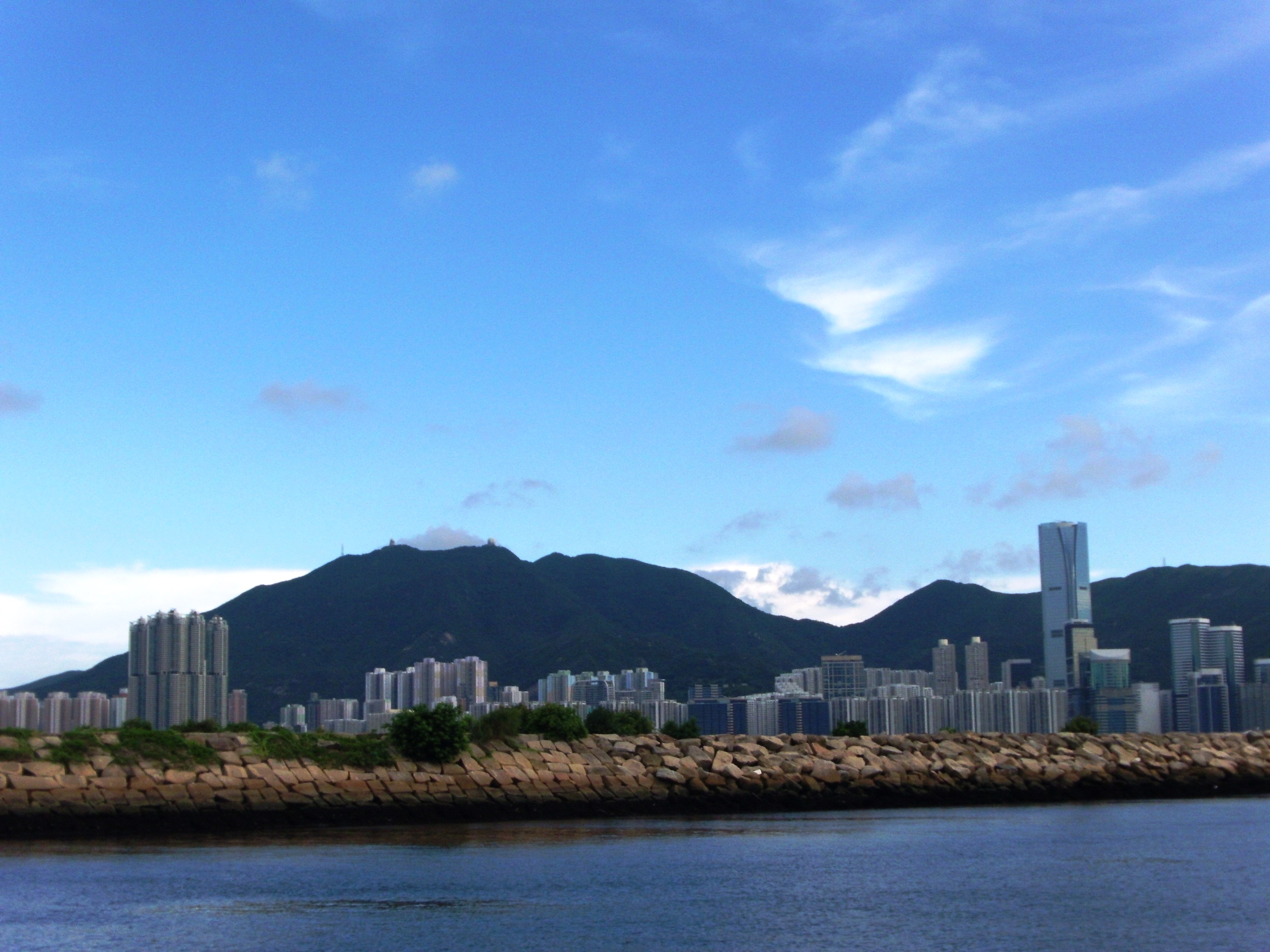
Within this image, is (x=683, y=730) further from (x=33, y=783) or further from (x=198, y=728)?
(x=33, y=783)

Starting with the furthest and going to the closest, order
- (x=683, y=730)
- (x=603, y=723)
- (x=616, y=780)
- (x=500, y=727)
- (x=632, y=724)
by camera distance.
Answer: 1. (x=683, y=730)
2. (x=632, y=724)
3. (x=603, y=723)
4. (x=500, y=727)
5. (x=616, y=780)

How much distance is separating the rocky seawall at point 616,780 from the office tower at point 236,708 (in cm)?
15023

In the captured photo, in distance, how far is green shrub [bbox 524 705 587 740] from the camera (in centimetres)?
4166

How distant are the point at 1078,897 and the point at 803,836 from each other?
437 inches

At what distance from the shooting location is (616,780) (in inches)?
1576

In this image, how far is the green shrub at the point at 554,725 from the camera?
137 feet

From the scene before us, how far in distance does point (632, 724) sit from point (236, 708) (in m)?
147

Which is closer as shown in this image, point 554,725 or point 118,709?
point 554,725

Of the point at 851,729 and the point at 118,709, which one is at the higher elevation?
the point at 851,729

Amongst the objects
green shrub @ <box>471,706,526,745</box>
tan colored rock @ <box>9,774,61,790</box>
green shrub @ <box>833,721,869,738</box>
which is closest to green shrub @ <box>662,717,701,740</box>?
green shrub @ <box>833,721,869,738</box>

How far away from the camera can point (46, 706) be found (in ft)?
446

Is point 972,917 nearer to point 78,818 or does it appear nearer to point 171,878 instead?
point 171,878

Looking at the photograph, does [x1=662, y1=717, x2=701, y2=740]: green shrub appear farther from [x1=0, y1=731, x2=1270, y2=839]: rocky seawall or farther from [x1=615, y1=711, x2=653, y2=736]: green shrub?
[x1=0, y1=731, x2=1270, y2=839]: rocky seawall

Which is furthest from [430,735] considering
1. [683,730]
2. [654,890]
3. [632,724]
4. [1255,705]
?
[1255,705]
